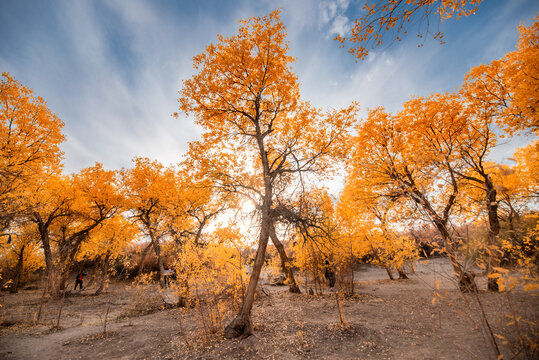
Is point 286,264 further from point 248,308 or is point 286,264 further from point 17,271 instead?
point 17,271

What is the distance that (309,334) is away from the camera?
21.2 feet

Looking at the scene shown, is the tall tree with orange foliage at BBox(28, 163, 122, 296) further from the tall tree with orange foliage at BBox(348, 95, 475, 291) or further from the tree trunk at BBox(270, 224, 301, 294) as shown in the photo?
the tall tree with orange foliage at BBox(348, 95, 475, 291)

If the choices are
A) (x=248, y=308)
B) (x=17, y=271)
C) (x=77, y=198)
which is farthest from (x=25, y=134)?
(x=17, y=271)

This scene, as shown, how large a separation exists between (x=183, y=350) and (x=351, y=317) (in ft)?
18.2

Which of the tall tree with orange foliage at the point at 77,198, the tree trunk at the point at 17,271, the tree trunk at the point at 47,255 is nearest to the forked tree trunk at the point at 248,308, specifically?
the tall tree with orange foliage at the point at 77,198

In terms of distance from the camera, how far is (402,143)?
10.1 m

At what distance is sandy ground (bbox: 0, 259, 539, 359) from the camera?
513cm

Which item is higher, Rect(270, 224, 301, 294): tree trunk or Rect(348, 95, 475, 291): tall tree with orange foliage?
Rect(348, 95, 475, 291): tall tree with orange foliage

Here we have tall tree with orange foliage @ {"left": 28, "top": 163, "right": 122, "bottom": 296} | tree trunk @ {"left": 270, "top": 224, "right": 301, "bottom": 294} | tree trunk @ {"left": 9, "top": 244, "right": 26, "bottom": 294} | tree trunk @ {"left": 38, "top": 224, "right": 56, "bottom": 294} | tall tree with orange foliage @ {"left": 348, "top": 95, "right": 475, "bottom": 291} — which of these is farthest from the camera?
tree trunk @ {"left": 9, "top": 244, "right": 26, "bottom": 294}

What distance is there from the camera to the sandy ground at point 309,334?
5133mm

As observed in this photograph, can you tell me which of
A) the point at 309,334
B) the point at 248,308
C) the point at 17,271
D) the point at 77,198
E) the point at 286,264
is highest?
the point at 77,198

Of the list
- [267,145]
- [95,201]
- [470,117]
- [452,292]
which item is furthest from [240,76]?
[95,201]

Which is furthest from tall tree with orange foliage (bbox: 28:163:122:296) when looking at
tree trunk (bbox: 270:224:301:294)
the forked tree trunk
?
the forked tree trunk

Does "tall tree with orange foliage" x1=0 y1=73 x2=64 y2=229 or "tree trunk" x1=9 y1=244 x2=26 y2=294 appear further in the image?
"tree trunk" x1=9 y1=244 x2=26 y2=294
